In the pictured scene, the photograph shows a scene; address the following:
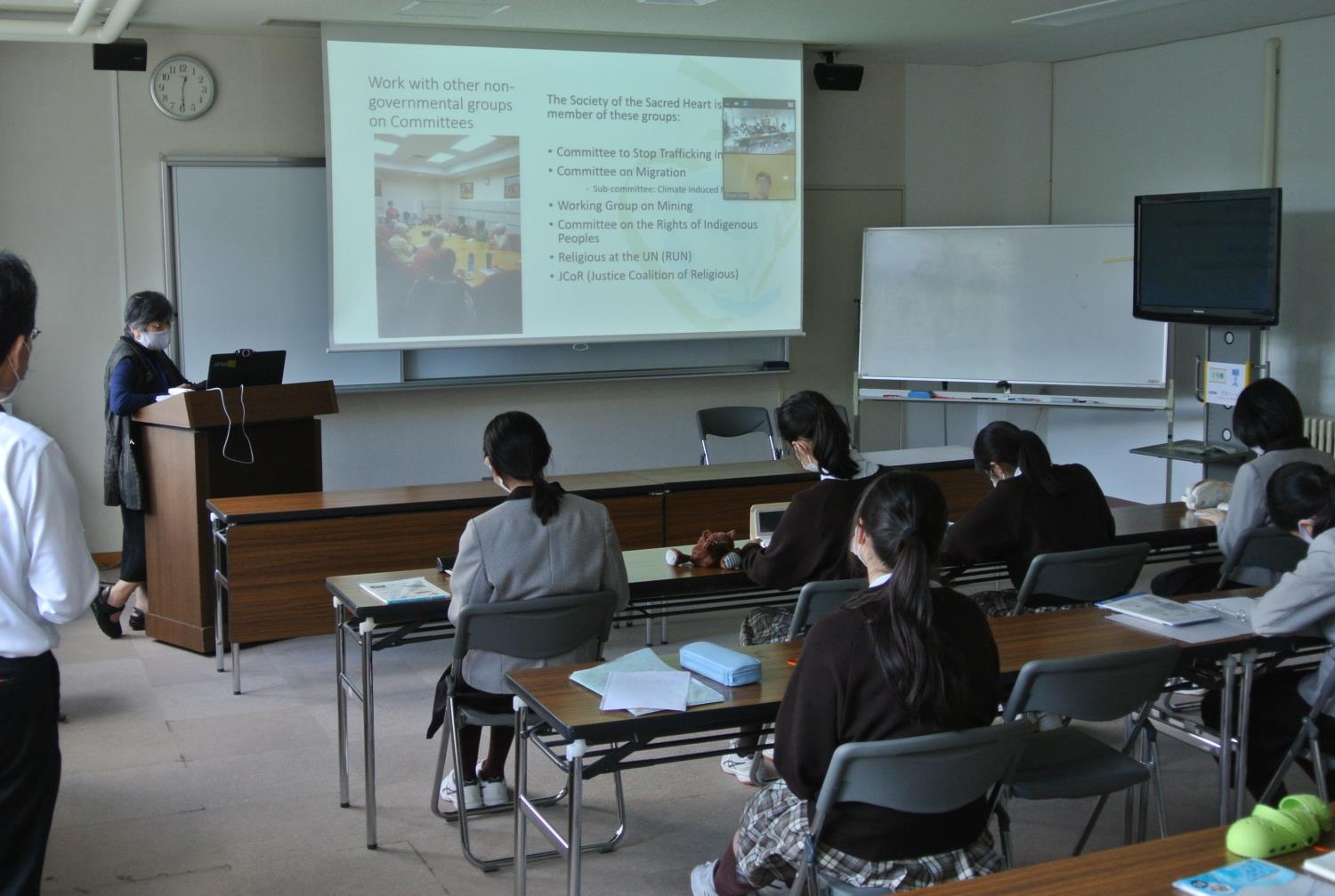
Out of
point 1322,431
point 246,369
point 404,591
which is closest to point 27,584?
point 404,591

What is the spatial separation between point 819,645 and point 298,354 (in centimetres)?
536

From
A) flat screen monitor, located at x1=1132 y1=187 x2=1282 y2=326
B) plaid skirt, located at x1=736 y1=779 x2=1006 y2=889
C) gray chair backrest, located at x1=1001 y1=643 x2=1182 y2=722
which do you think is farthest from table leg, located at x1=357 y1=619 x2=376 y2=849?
flat screen monitor, located at x1=1132 y1=187 x2=1282 y2=326

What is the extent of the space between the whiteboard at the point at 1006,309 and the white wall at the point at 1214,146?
55cm

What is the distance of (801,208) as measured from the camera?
316 inches

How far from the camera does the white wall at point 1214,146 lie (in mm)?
6941

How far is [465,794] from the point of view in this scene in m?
3.84

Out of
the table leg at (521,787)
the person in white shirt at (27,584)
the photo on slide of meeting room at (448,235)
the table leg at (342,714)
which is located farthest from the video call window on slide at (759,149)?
the person in white shirt at (27,584)

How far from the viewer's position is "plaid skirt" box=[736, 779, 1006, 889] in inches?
93.9

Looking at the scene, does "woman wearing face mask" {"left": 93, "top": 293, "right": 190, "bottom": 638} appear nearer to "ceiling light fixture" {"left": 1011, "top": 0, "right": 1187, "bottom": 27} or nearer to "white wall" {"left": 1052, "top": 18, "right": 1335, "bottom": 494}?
"ceiling light fixture" {"left": 1011, "top": 0, "right": 1187, "bottom": 27}

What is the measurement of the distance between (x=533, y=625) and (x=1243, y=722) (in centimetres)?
180

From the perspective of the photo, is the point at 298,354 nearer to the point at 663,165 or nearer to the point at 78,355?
the point at 78,355

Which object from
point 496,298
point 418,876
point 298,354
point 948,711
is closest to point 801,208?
point 496,298

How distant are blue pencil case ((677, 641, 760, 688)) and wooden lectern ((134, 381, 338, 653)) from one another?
9.98ft

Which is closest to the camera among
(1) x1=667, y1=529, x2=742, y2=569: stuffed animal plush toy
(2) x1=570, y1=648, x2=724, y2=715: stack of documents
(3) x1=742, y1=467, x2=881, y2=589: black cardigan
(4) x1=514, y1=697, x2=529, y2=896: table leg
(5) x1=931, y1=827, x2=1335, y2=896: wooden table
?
(5) x1=931, y1=827, x2=1335, y2=896: wooden table
